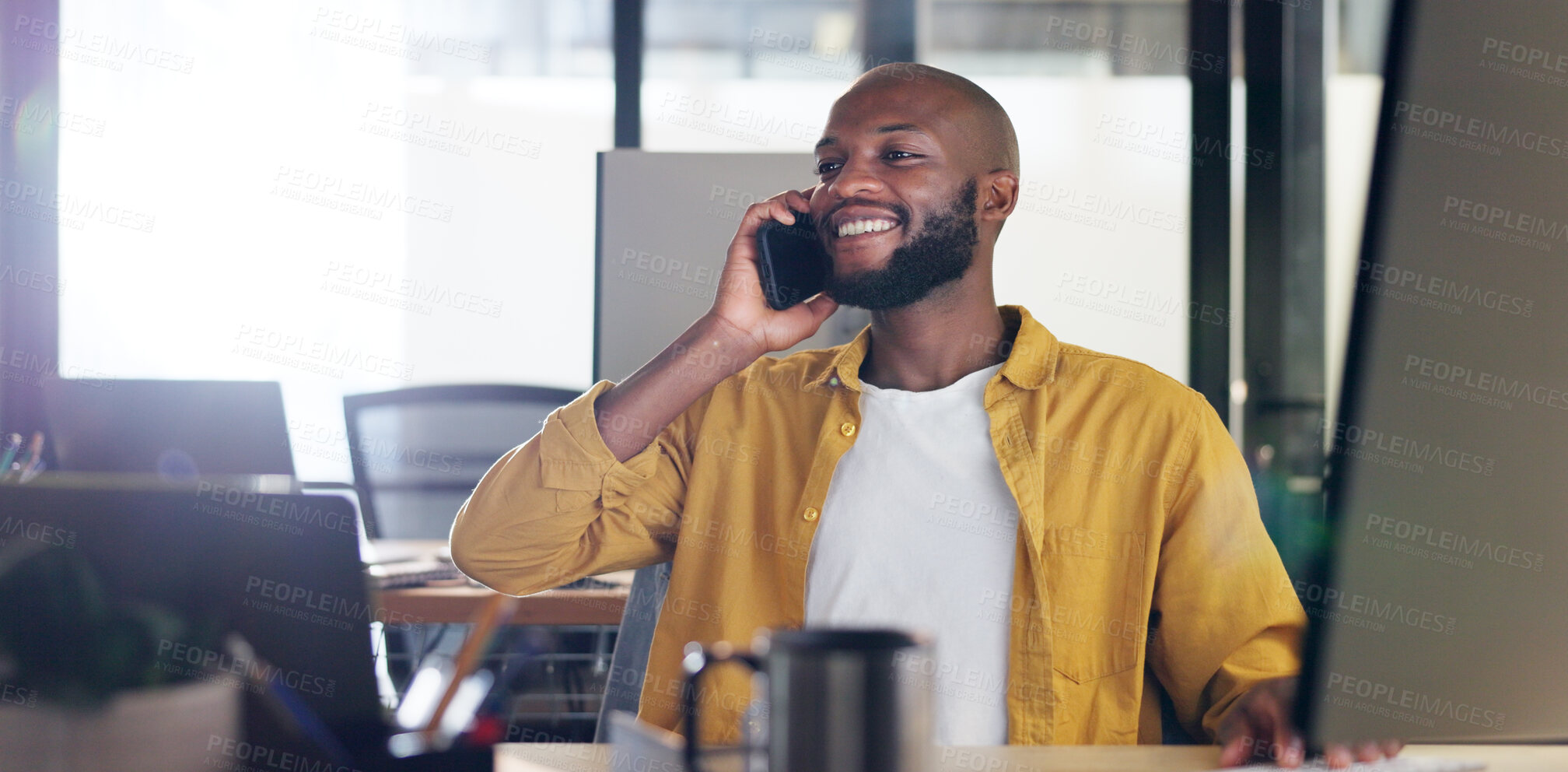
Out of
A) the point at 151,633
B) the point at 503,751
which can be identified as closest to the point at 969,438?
the point at 503,751

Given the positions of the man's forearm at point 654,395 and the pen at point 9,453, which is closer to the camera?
the man's forearm at point 654,395

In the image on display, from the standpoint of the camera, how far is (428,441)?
2.91m

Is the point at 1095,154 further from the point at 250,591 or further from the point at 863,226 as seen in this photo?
the point at 250,591

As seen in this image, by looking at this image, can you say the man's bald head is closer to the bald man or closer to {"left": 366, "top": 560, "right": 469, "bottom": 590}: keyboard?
the bald man

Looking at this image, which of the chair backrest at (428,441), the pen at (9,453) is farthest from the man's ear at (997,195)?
the pen at (9,453)

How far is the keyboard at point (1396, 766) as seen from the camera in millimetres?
787

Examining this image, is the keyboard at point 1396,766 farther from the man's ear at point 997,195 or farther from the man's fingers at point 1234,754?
the man's ear at point 997,195

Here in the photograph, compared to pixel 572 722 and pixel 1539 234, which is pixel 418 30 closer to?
pixel 572 722

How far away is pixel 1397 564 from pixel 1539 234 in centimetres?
16

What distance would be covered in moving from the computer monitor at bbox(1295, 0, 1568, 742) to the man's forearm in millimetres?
939

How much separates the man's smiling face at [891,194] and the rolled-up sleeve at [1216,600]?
46 cm

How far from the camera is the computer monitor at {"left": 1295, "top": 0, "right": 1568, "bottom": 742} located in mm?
490

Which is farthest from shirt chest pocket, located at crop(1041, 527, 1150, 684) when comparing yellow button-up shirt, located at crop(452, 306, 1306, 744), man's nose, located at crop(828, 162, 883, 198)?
man's nose, located at crop(828, 162, 883, 198)

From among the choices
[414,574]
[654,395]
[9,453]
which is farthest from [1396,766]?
[9,453]
